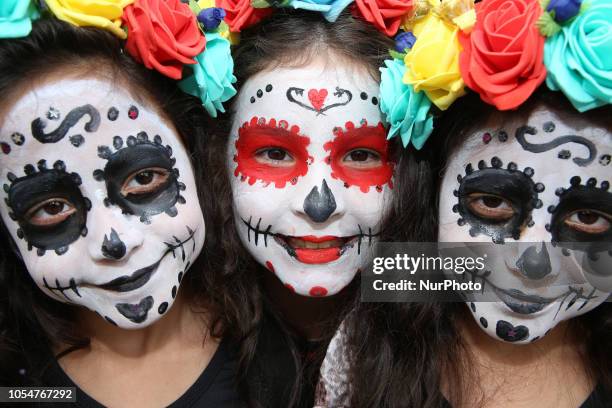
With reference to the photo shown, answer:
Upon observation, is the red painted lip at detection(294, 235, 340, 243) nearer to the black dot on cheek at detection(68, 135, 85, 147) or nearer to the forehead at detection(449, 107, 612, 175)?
the forehead at detection(449, 107, 612, 175)

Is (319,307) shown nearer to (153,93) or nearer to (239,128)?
Answer: (239,128)

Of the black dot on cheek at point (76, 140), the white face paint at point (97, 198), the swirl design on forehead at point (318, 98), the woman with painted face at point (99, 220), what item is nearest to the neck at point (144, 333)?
the woman with painted face at point (99, 220)

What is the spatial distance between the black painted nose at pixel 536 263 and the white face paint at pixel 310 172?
1.61 feet

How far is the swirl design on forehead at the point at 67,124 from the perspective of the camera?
168 cm

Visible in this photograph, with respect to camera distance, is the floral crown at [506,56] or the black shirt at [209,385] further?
the black shirt at [209,385]

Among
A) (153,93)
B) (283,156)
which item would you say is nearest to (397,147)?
(283,156)

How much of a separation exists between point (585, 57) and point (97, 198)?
136 cm

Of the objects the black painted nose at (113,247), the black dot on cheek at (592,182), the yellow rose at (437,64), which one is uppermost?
the yellow rose at (437,64)

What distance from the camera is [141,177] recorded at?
1821mm

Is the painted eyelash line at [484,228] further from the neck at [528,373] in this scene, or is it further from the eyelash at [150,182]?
the eyelash at [150,182]

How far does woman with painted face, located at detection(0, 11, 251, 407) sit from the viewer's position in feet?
5.56

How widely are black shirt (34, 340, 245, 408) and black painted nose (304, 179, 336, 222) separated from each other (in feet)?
2.04

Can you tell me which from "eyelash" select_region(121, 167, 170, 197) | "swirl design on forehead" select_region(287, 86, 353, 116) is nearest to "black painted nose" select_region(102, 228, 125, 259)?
"eyelash" select_region(121, 167, 170, 197)

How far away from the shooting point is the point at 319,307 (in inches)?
99.7
